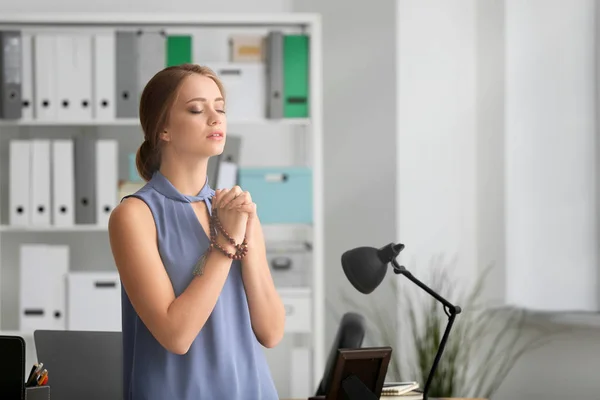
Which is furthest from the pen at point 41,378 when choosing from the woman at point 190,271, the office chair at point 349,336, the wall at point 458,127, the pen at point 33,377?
the wall at point 458,127

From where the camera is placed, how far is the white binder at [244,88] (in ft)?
12.3

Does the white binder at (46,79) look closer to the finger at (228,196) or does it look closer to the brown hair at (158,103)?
the brown hair at (158,103)

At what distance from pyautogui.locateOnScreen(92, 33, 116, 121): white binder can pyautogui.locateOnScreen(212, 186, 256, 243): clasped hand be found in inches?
104

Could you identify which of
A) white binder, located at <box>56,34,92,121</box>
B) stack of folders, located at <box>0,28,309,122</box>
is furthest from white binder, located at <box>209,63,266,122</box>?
white binder, located at <box>56,34,92,121</box>

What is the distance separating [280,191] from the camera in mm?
3740

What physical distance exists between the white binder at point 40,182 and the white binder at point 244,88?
0.79 m

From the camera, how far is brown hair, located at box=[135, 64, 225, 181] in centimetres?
123

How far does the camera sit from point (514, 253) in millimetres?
3857

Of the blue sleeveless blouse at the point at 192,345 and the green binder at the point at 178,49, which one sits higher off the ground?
the green binder at the point at 178,49

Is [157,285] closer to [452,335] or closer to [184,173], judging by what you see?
[184,173]

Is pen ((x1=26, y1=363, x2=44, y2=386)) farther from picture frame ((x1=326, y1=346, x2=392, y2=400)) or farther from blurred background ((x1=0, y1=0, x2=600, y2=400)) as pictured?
blurred background ((x1=0, y1=0, x2=600, y2=400))

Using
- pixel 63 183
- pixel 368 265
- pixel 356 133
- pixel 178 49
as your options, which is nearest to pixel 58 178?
pixel 63 183

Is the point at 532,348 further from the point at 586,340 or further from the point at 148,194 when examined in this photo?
the point at 148,194

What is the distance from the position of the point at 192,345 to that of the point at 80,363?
0.67 metres
